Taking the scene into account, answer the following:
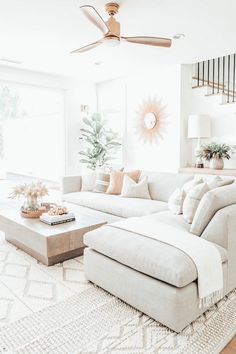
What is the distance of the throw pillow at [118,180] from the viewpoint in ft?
13.9

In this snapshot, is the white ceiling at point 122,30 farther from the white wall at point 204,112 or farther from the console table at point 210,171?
the console table at point 210,171

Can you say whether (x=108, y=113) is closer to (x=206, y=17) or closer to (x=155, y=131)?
(x=155, y=131)

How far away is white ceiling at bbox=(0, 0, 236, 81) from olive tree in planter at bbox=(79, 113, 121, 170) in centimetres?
137

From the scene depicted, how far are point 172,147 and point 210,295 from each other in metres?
4.06

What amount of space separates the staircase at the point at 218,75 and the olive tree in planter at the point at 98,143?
209 centimetres

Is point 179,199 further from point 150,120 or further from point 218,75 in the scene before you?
point 218,75

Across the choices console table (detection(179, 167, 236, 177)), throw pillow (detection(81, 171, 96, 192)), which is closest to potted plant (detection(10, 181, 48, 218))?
throw pillow (detection(81, 171, 96, 192))

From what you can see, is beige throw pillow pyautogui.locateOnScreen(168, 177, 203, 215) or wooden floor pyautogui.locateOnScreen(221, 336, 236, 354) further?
beige throw pillow pyautogui.locateOnScreen(168, 177, 203, 215)

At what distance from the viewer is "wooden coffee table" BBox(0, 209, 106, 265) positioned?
2.61 metres

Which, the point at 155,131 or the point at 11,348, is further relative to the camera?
the point at 155,131

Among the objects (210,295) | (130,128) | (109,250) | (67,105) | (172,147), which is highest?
(67,105)

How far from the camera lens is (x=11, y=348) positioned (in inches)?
65.9

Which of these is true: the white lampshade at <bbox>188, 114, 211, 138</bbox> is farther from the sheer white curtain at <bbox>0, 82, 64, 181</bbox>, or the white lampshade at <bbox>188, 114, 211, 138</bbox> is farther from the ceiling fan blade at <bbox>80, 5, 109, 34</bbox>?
the sheer white curtain at <bbox>0, 82, 64, 181</bbox>

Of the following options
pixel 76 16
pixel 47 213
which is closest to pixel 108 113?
pixel 76 16
